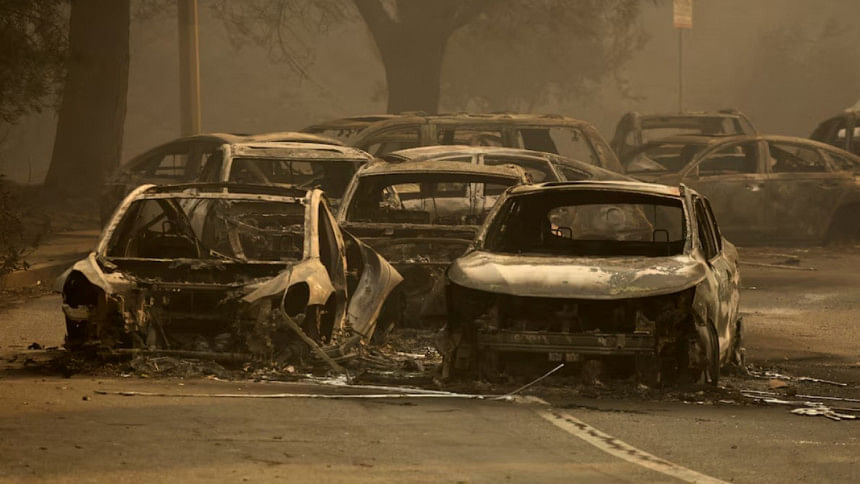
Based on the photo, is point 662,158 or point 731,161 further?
point 662,158

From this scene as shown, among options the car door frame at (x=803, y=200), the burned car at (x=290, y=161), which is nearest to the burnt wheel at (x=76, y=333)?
the burned car at (x=290, y=161)

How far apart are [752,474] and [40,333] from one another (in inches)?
303

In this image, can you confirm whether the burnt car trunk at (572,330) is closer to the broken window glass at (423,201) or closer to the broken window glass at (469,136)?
the broken window glass at (423,201)

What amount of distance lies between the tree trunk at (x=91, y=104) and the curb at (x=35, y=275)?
961 cm

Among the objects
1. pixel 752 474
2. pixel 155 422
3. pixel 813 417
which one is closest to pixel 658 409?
pixel 813 417

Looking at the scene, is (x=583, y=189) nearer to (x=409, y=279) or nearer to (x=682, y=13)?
(x=409, y=279)

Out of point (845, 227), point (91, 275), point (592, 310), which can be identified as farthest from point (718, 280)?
point (845, 227)

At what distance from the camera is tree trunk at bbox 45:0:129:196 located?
101 feet

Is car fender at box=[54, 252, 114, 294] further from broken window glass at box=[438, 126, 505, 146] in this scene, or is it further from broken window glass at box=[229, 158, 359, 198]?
broken window glass at box=[438, 126, 505, 146]

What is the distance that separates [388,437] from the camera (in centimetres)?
927

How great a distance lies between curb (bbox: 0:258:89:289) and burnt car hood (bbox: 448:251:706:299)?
829 cm

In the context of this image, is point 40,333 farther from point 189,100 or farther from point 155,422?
point 189,100

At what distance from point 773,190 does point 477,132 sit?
4117mm

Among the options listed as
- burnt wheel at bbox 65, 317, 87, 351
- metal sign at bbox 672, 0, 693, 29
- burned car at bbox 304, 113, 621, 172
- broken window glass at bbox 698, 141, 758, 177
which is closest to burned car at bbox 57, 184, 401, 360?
burnt wheel at bbox 65, 317, 87, 351
